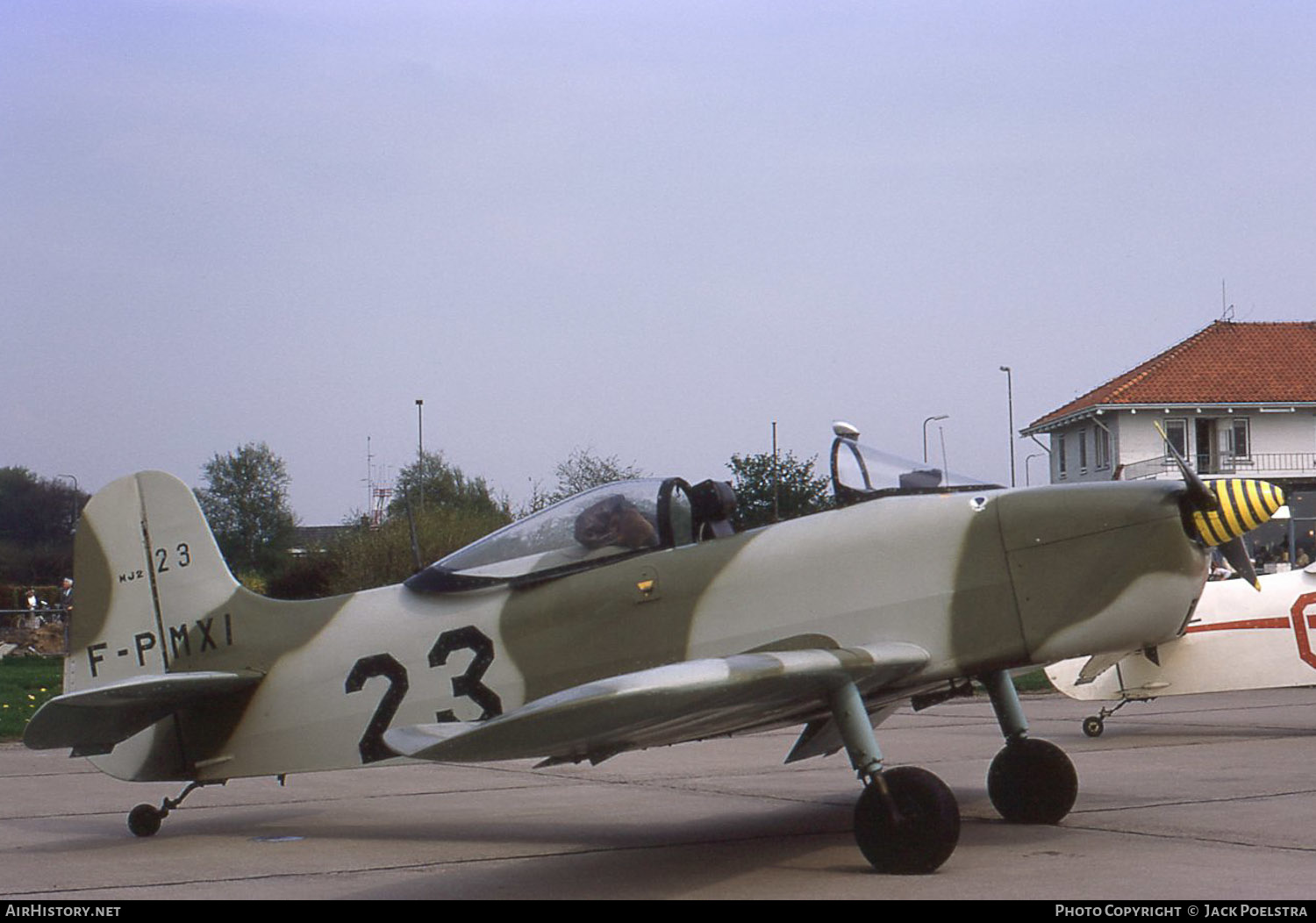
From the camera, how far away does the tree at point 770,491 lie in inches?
301

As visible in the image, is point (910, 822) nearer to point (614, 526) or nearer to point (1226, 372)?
point (614, 526)

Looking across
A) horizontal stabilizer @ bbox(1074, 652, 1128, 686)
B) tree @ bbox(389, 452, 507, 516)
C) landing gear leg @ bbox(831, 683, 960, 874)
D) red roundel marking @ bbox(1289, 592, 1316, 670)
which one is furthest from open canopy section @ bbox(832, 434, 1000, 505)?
tree @ bbox(389, 452, 507, 516)

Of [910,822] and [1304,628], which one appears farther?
[1304,628]

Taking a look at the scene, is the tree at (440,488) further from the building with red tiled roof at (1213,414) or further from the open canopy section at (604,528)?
the open canopy section at (604,528)

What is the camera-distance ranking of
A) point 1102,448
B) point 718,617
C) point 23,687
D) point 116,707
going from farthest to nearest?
point 1102,448 < point 23,687 < point 116,707 < point 718,617

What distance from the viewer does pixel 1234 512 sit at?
21.6 ft

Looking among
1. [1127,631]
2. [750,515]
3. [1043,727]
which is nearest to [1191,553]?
[1127,631]

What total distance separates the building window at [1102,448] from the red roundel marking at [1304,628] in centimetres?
3992

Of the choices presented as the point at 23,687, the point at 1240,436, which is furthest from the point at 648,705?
the point at 1240,436

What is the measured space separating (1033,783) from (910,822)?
1.91 m

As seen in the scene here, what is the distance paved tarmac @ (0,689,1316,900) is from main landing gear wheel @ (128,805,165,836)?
0.41 ft

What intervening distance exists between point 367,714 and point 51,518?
7055 centimetres

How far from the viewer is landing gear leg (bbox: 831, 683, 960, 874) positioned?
6.30 metres
